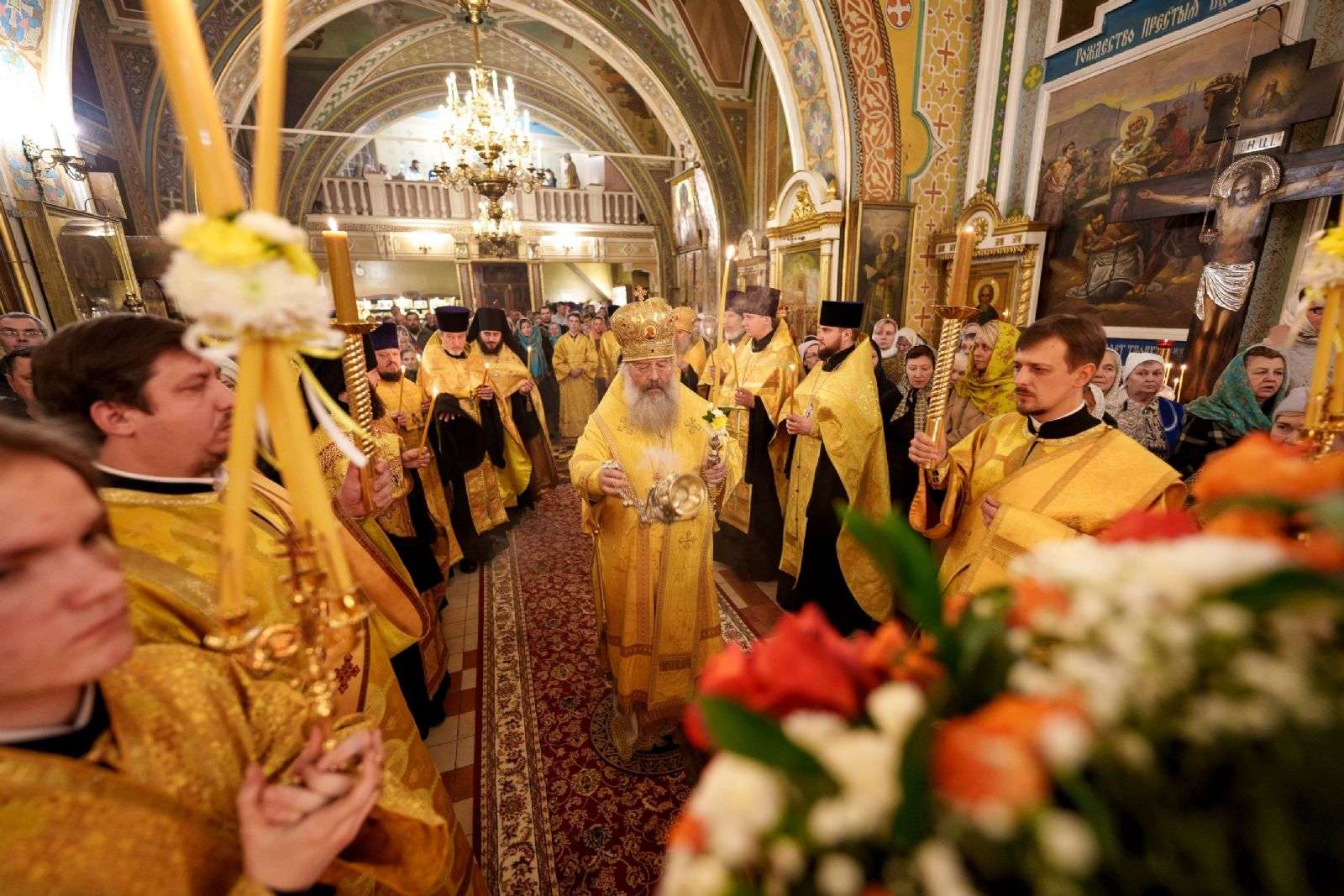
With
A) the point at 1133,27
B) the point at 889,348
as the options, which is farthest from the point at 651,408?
the point at 1133,27

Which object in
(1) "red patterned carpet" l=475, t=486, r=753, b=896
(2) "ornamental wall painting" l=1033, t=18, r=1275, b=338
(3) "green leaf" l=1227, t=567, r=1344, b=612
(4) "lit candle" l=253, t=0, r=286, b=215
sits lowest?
(1) "red patterned carpet" l=475, t=486, r=753, b=896

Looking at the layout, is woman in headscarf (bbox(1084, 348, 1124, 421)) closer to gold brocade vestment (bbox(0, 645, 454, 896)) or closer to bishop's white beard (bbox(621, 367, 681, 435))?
bishop's white beard (bbox(621, 367, 681, 435))

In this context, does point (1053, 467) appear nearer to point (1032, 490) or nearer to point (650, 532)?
point (1032, 490)

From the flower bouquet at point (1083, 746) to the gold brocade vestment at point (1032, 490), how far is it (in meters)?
1.56

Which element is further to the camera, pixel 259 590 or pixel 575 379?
pixel 575 379

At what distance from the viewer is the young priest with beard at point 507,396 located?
554 centimetres

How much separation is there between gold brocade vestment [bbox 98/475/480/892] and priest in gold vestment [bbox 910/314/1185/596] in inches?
81.5

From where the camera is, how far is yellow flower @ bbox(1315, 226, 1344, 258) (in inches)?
43.7

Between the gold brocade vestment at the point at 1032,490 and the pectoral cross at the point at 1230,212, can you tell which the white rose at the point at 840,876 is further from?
the pectoral cross at the point at 1230,212

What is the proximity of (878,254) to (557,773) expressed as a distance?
713 cm

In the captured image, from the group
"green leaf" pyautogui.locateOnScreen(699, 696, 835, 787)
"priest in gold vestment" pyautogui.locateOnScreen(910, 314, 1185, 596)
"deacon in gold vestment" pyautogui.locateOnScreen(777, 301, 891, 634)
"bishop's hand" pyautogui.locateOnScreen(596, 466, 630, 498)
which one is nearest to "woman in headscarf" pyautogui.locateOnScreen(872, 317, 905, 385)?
"deacon in gold vestment" pyautogui.locateOnScreen(777, 301, 891, 634)

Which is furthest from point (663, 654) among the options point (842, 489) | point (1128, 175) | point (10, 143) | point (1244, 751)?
point (10, 143)

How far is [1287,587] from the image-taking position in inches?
13.9

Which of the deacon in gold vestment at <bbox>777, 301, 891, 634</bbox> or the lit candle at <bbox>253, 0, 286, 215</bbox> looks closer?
the lit candle at <bbox>253, 0, 286, 215</bbox>
